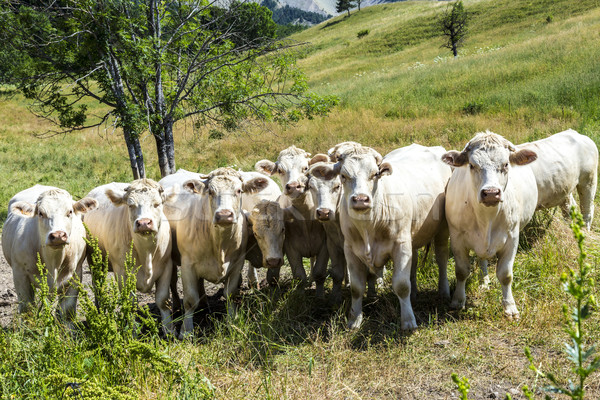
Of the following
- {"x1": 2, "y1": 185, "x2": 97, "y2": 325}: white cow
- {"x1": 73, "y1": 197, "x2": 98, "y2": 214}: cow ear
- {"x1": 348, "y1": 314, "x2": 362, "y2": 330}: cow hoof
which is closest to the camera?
{"x1": 2, "y1": 185, "x2": 97, "y2": 325}: white cow

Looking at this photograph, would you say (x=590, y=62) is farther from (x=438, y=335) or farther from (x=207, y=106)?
(x=438, y=335)

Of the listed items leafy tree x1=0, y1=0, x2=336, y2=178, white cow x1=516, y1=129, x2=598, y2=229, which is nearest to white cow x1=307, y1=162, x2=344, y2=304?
white cow x1=516, y1=129, x2=598, y2=229

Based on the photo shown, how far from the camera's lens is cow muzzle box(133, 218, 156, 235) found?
536 cm

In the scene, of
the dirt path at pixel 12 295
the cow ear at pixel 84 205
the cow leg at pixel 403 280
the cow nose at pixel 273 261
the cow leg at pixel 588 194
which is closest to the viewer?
the cow leg at pixel 403 280

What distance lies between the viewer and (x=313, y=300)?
6688 mm

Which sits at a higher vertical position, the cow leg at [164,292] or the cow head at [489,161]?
the cow head at [489,161]

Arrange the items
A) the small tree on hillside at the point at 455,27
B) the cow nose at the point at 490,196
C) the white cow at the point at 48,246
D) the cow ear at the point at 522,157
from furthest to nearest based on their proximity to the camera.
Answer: the small tree on hillside at the point at 455,27 → the white cow at the point at 48,246 → the cow ear at the point at 522,157 → the cow nose at the point at 490,196

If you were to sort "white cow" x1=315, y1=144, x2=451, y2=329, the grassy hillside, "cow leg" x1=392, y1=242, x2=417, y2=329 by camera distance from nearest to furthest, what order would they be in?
the grassy hillside, "white cow" x1=315, y1=144, x2=451, y2=329, "cow leg" x1=392, y1=242, x2=417, y2=329

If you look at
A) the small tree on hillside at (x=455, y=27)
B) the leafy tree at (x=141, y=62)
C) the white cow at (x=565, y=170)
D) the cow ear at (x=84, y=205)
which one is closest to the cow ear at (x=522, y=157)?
the white cow at (x=565, y=170)

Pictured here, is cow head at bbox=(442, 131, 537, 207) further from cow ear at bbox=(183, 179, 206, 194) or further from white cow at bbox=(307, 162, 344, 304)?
cow ear at bbox=(183, 179, 206, 194)

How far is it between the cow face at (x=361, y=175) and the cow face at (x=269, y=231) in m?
1.18

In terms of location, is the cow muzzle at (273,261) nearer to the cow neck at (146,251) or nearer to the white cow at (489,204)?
the cow neck at (146,251)

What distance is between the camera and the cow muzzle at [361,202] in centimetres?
502

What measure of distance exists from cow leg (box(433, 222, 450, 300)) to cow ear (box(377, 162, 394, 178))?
156 centimetres
